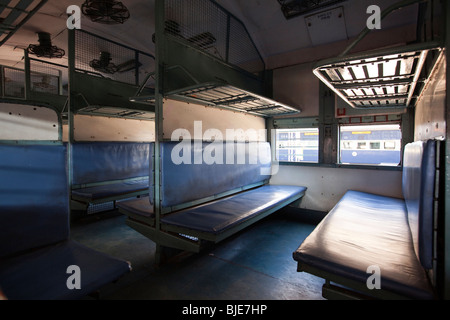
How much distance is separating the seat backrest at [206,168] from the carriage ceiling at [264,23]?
7.27ft

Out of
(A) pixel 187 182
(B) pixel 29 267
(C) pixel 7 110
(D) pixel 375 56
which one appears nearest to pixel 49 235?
(B) pixel 29 267

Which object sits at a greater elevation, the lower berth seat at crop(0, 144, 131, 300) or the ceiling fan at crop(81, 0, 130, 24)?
the ceiling fan at crop(81, 0, 130, 24)

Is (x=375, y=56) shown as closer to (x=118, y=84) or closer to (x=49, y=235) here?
(x=49, y=235)

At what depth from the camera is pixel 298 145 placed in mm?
5430

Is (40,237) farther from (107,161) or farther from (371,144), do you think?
(371,144)

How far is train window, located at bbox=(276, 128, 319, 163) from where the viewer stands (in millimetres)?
5168

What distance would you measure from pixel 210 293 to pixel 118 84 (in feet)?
15.9

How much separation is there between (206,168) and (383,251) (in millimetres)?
2381

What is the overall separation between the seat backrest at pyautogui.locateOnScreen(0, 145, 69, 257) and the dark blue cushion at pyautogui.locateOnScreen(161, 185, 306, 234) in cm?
110

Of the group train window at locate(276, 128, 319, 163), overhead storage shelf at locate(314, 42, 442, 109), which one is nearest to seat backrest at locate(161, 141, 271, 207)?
train window at locate(276, 128, 319, 163)

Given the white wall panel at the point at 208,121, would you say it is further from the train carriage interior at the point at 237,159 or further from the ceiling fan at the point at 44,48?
the ceiling fan at the point at 44,48

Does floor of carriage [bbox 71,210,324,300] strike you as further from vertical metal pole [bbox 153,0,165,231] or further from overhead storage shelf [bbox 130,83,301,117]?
overhead storage shelf [bbox 130,83,301,117]

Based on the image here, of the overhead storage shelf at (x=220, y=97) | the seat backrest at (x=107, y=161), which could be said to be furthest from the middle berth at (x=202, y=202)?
the seat backrest at (x=107, y=161)
